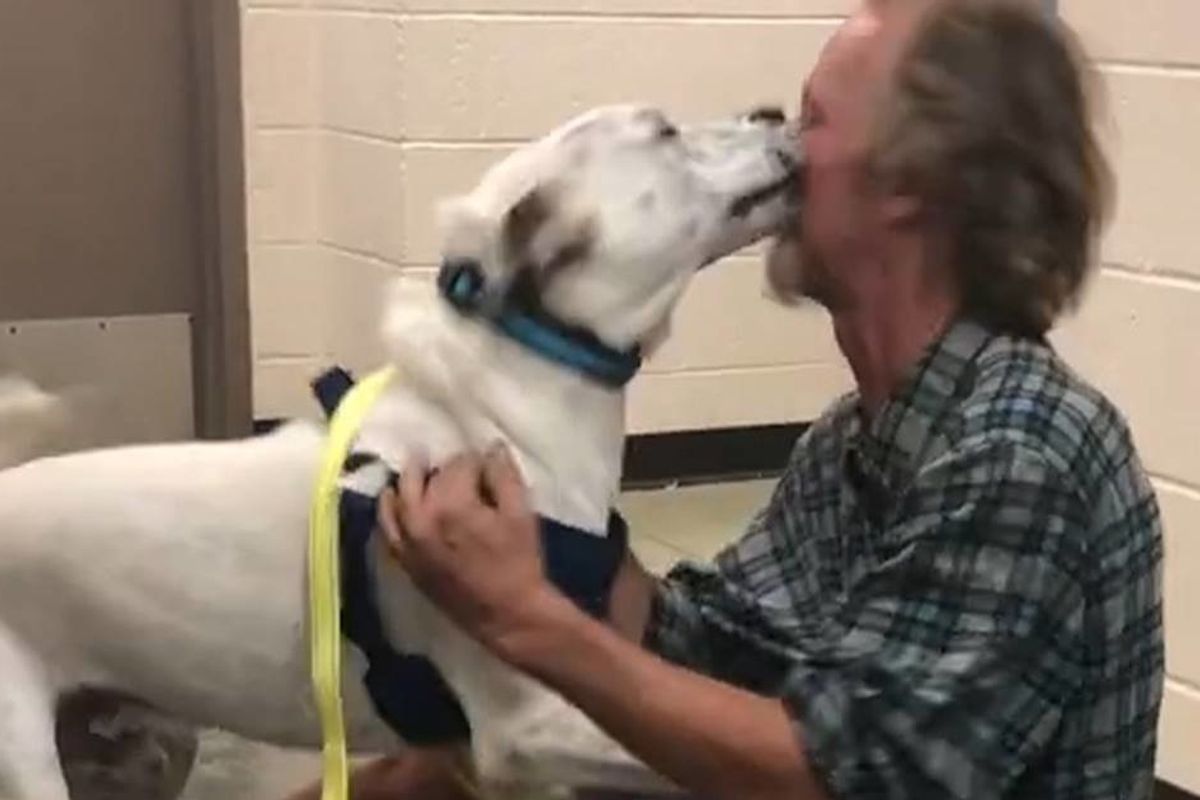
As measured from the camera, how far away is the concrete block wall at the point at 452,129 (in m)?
3.55

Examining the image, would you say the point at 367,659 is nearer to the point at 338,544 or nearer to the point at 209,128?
the point at 338,544

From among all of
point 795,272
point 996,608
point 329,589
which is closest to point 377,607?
point 329,589

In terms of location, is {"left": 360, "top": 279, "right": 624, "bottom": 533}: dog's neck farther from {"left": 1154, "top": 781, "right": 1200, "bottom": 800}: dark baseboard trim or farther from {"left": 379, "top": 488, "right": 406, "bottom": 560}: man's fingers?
{"left": 1154, "top": 781, "right": 1200, "bottom": 800}: dark baseboard trim

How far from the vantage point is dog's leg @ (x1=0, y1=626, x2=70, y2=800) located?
5.70 ft

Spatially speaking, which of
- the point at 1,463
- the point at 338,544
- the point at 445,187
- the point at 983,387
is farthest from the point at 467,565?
the point at 445,187

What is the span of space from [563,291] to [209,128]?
1.98 metres

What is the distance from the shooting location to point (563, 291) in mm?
1646

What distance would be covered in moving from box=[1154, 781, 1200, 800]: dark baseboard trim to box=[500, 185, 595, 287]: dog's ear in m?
1.25

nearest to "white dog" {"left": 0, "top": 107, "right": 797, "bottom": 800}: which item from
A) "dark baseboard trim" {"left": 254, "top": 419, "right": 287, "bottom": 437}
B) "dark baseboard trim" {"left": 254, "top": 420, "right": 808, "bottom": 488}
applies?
"dark baseboard trim" {"left": 254, "top": 419, "right": 287, "bottom": 437}

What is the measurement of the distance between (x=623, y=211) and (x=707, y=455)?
248cm

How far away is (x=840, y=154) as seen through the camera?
1528mm

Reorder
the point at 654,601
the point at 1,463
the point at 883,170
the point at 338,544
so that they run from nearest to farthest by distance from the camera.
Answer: the point at 883,170 < the point at 338,544 < the point at 654,601 < the point at 1,463

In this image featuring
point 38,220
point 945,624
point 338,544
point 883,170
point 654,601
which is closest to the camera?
point 945,624

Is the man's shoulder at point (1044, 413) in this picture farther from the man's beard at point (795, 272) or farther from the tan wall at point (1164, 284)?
the tan wall at point (1164, 284)
